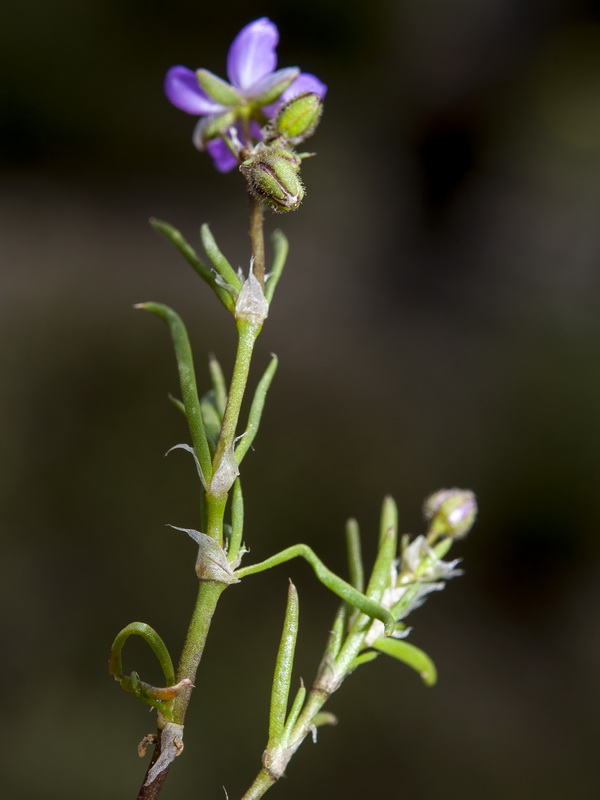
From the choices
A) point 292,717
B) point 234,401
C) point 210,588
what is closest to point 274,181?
point 234,401

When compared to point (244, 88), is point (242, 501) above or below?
below

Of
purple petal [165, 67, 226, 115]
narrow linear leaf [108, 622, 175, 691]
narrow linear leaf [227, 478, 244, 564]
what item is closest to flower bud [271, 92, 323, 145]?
purple petal [165, 67, 226, 115]

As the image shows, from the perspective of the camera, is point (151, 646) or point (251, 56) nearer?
point (151, 646)

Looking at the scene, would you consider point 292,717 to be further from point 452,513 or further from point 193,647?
point 452,513

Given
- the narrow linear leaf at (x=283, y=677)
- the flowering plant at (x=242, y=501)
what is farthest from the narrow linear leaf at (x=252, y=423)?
the narrow linear leaf at (x=283, y=677)

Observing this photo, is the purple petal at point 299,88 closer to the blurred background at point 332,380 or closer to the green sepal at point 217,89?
the green sepal at point 217,89

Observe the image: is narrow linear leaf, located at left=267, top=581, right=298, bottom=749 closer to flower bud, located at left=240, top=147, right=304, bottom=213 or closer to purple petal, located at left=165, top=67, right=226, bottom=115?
flower bud, located at left=240, top=147, right=304, bottom=213
